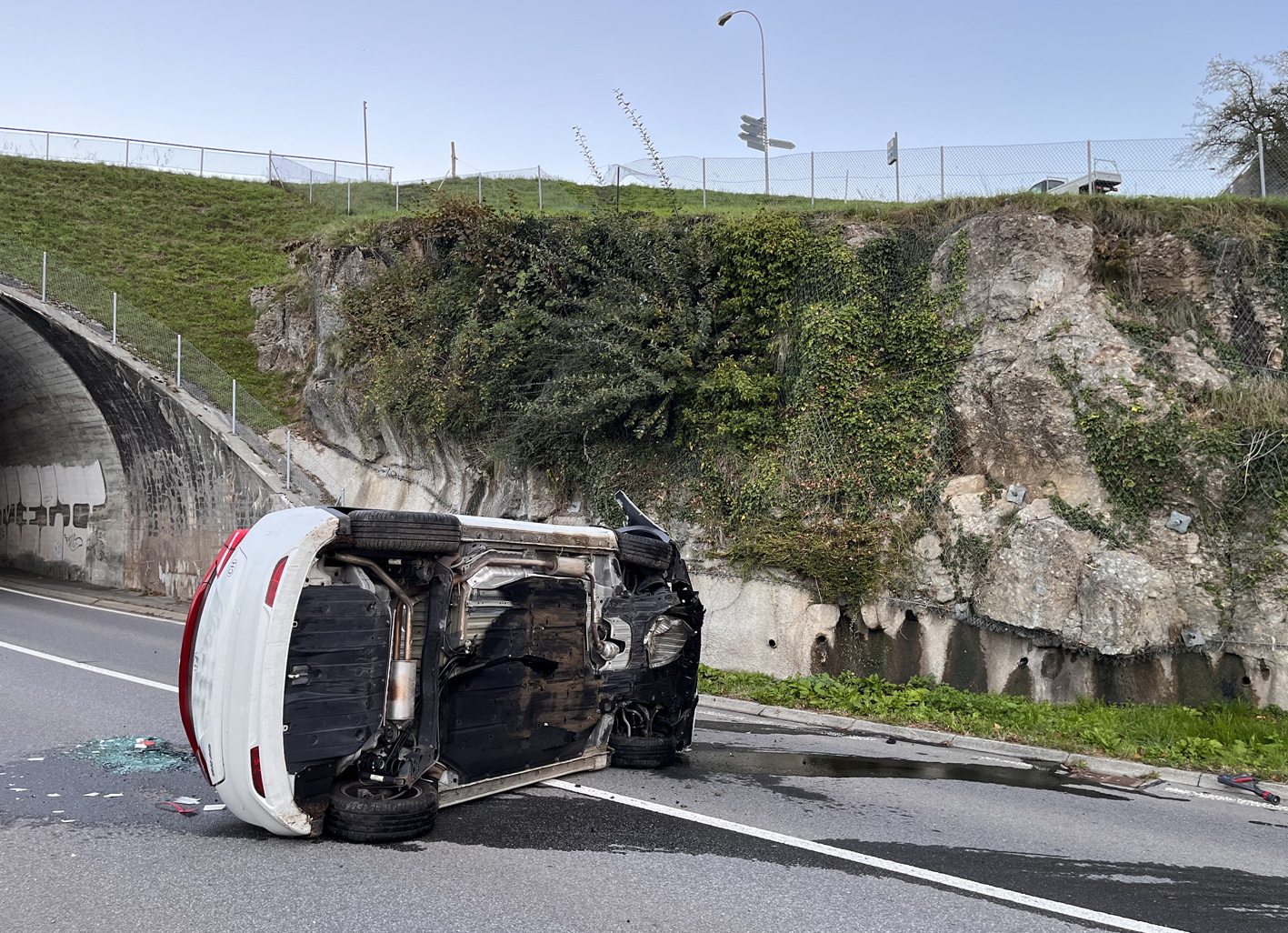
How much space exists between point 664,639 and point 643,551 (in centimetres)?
71

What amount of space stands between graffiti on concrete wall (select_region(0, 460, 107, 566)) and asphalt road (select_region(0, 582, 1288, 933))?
1430 cm

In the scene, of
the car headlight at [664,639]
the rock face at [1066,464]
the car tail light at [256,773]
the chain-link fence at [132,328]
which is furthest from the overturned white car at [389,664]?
the chain-link fence at [132,328]

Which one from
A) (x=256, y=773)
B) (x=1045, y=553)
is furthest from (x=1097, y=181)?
(x=256, y=773)

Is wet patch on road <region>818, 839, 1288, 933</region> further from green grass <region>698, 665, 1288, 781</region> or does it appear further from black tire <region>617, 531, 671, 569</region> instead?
green grass <region>698, 665, 1288, 781</region>

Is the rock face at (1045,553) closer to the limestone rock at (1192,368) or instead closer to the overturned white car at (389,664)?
the limestone rock at (1192,368)

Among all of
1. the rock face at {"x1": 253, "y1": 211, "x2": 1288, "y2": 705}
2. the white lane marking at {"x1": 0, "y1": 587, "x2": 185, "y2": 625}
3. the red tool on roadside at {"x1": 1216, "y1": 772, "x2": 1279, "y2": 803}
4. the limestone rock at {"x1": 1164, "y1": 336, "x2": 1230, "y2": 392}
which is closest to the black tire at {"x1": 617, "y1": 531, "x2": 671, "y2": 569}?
the red tool on roadside at {"x1": 1216, "y1": 772, "x2": 1279, "y2": 803}

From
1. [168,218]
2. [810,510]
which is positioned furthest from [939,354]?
[168,218]

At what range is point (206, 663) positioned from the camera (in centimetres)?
462

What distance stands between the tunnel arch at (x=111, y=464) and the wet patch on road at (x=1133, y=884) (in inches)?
542

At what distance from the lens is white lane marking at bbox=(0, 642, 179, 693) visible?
9.28 meters

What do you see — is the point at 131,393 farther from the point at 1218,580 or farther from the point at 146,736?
the point at 1218,580

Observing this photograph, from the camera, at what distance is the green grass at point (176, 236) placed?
72.2 ft

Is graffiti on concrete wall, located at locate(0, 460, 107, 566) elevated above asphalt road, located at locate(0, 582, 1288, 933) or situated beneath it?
elevated above

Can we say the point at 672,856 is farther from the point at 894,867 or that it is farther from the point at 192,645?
the point at 192,645
